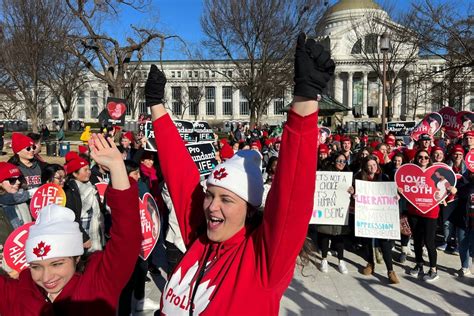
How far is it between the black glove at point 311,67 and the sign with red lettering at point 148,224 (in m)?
3.25

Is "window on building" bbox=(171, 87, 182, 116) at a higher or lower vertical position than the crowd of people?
higher

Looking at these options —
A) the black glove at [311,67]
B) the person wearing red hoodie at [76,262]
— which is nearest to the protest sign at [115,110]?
the person wearing red hoodie at [76,262]

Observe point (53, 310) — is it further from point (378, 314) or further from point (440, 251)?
point (440, 251)

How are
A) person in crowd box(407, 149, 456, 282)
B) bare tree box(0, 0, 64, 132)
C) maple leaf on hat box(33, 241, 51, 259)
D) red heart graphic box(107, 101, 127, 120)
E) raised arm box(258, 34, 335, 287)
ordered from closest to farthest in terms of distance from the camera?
1. raised arm box(258, 34, 335, 287)
2. maple leaf on hat box(33, 241, 51, 259)
3. person in crowd box(407, 149, 456, 282)
4. red heart graphic box(107, 101, 127, 120)
5. bare tree box(0, 0, 64, 132)

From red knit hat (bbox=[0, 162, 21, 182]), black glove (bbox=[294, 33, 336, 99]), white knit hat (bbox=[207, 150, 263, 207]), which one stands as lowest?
red knit hat (bbox=[0, 162, 21, 182])

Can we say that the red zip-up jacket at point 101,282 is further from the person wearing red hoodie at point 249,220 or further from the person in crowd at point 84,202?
the person in crowd at point 84,202

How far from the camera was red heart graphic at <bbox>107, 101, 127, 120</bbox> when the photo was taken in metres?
10.9

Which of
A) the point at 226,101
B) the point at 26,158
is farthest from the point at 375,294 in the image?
the point at 226,101

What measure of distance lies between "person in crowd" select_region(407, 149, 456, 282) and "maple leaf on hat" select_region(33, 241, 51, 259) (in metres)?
4.91

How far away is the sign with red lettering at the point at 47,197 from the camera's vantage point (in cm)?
417

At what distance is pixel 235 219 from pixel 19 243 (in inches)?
86.9

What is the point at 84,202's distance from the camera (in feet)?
14.7

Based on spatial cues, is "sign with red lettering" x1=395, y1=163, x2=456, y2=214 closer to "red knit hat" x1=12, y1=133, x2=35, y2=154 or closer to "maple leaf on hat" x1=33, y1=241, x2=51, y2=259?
"maple leaf on hat" x1=33, y1=241, x2=51, y2=259

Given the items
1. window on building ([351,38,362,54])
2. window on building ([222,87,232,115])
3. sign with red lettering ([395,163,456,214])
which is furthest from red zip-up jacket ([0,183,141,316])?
window on building ([222,87,232,115])
